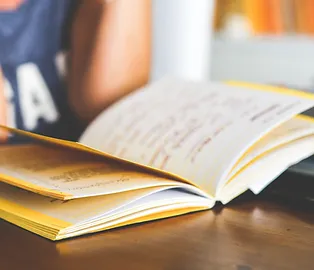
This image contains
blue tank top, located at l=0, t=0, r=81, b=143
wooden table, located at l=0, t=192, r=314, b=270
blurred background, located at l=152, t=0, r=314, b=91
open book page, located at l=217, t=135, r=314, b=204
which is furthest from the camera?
blurred background, located at l=152, t=0, r=314, b=91

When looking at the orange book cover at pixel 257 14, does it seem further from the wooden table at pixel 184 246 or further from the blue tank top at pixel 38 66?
the wooden table at pixel 184 246

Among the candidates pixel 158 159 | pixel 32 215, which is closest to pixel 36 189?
pixel 32 215

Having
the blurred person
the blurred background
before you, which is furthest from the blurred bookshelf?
the blurred person

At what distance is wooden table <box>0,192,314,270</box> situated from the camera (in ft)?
1.28

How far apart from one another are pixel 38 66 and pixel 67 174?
13.3 inches

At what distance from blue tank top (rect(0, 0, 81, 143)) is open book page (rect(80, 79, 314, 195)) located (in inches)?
4.9

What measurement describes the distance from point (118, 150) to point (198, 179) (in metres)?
0.13

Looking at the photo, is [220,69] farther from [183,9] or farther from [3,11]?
A: [3,11]

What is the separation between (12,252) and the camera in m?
0.40

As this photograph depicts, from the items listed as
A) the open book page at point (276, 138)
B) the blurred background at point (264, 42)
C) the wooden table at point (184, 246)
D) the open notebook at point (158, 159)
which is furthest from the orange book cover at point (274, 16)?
the wooden table at point (184, 246)

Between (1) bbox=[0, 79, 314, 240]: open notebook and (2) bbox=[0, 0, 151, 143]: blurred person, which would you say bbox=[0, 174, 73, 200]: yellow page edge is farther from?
(2) bbox=[0, 0, 151, 143]: blurred person

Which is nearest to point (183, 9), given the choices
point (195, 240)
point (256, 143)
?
point (256, 143)

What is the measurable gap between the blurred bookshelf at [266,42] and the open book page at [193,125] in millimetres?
733

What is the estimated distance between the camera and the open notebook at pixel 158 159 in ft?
1.50
